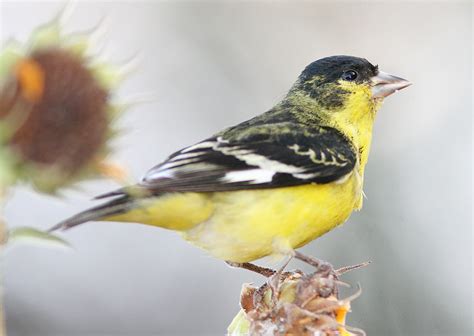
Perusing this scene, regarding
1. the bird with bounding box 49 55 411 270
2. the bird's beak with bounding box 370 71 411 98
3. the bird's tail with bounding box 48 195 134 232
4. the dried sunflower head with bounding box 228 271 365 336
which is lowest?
the dried sunflower head with bounding box 228 271 365 336

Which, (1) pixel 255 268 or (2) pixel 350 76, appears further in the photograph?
(2) pixel 350 76

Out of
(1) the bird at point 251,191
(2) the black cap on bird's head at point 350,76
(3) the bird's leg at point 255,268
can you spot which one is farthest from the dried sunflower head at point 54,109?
(2) the black cap on bird's head at point 350,76

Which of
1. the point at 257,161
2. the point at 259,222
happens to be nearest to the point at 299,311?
the point at 259,222

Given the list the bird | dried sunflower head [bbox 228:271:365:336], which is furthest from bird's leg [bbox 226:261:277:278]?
dried sunflower head [bbox 228:271:365:336]

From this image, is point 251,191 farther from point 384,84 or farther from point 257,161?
point 384,84

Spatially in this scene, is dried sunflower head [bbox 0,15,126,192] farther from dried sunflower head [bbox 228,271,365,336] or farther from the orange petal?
dried sunflower head [bbox 228,271,365,336]

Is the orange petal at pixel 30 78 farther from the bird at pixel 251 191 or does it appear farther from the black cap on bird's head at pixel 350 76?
the black cap on bird's head at pixel 350 76
